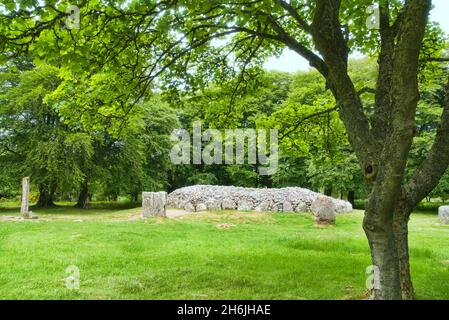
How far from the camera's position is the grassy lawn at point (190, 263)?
8.22 metres

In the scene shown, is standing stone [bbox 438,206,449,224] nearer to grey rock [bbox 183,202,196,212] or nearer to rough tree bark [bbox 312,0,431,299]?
grey rock [bbox 183,202,196,212]

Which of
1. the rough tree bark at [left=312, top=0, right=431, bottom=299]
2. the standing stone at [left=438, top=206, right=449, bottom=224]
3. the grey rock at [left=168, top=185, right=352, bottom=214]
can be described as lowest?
the standing stone at [left=438, top=206, right=449, bottom=224]

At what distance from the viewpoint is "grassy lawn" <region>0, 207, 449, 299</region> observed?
822cm

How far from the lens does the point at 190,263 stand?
36.2 feet

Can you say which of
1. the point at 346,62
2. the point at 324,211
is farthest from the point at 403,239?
the point at 324,211

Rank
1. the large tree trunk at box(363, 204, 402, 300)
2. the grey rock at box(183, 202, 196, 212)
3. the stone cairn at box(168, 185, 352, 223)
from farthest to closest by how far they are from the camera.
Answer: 1. the grey rock at box(183, 202, 196, 212)
2. the stone cairn at box(168, 185, 352, 223)
3. the large tree trunk at box(363, 204, 402, 300)

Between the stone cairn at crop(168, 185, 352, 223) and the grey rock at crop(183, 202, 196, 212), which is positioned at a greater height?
the stone cairn at crop(168, 185, 352, 223)

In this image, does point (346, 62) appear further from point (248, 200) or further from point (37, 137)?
point (37, 137)

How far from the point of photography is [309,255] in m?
12.5

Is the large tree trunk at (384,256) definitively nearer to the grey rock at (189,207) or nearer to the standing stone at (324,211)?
the standing stone at (324,211)

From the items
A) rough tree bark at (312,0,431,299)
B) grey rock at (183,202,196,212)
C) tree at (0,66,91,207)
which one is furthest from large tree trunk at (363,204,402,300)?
tree at (0,66,91,207)
